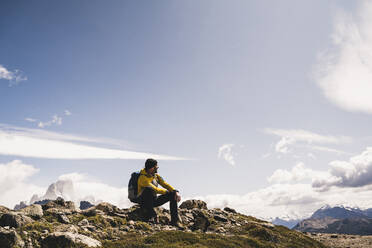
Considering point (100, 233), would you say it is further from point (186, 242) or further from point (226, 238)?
point (226, 238)

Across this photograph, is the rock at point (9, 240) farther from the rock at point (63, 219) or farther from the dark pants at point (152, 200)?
the dark pants at point (152, 200)

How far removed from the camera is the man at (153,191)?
13539mm


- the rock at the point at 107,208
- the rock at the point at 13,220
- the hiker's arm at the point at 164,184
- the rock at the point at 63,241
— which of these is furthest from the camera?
the rock at the point at 107,208

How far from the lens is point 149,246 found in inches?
428

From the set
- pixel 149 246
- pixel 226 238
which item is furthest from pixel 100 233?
pixel 226 238

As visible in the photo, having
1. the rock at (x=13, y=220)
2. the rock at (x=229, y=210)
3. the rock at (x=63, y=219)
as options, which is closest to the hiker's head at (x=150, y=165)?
the rock at (x=63, y=219)

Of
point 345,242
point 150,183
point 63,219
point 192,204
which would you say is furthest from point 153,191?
point 345,242

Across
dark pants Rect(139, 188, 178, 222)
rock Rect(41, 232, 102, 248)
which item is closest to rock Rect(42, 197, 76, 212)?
dark pants Rect(139, 188, 178, 222)

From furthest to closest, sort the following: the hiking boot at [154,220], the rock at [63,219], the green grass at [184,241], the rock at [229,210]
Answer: the rock at [229,210] < the hiking boot at [154,220] < the rock at [63,219] < the green grass at [184,241]

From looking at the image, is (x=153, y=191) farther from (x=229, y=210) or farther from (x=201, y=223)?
(x=229, y=210)

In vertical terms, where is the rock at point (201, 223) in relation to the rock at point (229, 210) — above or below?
above

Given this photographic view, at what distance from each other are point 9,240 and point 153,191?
21.5ft

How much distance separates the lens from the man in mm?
13539

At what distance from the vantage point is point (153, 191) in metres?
13.6
